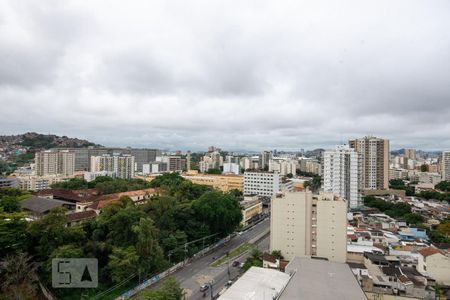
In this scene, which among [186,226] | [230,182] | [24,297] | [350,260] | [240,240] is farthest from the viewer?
Result: [230,182]

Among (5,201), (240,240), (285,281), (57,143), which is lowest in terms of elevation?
(240,240)

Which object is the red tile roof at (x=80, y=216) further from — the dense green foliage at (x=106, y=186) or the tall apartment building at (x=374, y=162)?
the tall apartment building at (x=374, y=162)

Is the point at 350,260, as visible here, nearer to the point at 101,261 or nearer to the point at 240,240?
the point at 240,240

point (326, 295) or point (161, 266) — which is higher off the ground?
point (326, 295)

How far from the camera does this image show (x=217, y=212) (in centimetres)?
2139

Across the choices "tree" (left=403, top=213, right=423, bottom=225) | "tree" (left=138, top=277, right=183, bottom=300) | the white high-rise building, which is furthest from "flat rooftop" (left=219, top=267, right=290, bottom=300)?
the white high-rise building

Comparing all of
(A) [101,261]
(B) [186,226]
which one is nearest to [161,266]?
(A) [101,261]

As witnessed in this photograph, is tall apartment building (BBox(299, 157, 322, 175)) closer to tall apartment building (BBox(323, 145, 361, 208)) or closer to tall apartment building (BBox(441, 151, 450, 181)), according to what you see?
tall apartment building (BBox(441, 151, 450, 181))

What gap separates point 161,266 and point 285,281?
697cm

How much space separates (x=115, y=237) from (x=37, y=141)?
288 ft

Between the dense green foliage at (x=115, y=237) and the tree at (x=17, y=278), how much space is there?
465mm

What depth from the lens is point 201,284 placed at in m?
15.4

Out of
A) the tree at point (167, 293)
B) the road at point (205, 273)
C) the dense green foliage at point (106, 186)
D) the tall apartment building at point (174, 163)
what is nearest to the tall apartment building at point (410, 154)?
the tall apartment building at point (174, 163)

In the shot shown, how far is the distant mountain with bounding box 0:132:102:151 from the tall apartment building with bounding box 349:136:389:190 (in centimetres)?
7826
